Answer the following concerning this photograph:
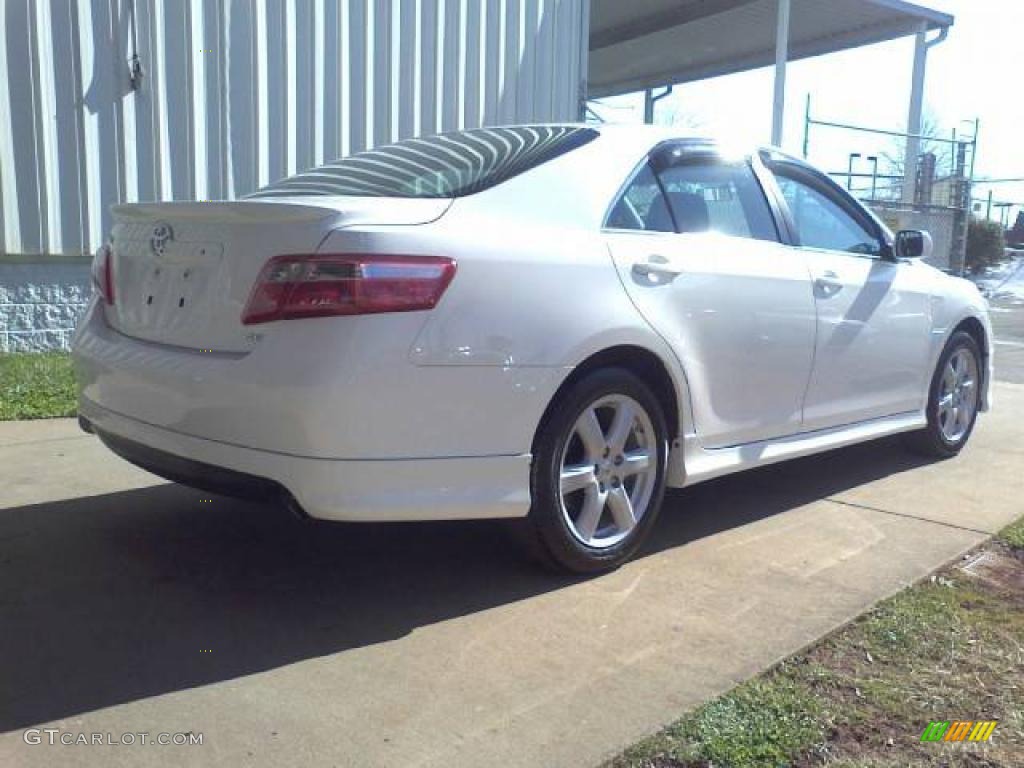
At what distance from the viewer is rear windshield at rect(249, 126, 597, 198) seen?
10.9 ft

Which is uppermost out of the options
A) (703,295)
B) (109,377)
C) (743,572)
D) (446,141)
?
(446,141)

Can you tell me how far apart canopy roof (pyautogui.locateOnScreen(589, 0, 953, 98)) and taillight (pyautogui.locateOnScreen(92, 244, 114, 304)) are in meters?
11.5

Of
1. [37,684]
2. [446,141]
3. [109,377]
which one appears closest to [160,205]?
[109,377]

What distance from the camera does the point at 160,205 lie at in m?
3.30

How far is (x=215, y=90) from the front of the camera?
26.2 ft

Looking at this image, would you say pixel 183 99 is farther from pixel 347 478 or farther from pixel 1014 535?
pixel 1014 535

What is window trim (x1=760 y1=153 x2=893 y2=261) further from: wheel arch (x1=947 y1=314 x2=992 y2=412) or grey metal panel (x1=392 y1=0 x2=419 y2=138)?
grey metal panel (x1=392 y1=0 x2=419 y2=138)

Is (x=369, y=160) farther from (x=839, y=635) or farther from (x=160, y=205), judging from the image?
(x=839, y=635)

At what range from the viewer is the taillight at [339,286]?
2764 mm

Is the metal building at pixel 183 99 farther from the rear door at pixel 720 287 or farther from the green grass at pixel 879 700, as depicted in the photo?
the green grass at pixel 879 700

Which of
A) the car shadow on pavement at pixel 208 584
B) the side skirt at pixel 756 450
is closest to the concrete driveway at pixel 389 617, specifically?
the car shadow on pavement at pixel 208 584

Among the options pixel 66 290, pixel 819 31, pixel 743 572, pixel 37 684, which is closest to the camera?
pixel 37 684

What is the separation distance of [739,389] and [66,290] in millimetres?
5876

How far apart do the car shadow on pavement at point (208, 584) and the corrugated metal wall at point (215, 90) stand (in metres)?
3.97
